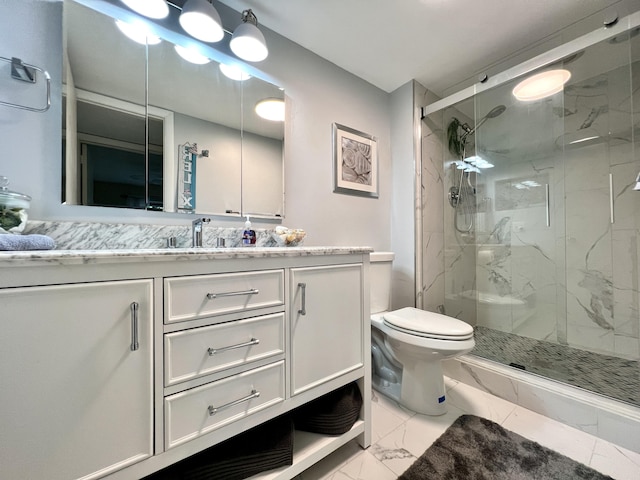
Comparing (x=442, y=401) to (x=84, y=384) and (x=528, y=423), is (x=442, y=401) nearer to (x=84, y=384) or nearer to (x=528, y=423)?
(x=528, y=423)

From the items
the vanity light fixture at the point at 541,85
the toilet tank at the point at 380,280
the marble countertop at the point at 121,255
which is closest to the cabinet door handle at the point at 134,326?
the marble countertop at the point at 121,255

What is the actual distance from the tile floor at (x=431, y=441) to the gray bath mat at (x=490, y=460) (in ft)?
0.17

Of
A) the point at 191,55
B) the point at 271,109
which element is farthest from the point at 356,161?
the point at 191,55

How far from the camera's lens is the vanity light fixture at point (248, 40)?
1248 millimetres

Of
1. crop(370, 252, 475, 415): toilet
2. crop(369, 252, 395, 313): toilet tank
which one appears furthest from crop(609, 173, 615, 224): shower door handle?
crop(369, 252, 395, 313): toilet tank

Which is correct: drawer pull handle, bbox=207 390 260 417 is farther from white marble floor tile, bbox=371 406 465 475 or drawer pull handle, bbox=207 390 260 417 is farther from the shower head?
the shower head

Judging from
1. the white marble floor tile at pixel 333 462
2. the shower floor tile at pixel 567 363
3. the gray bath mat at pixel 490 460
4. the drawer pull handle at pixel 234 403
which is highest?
the drawer pull handle at pixel 234 403

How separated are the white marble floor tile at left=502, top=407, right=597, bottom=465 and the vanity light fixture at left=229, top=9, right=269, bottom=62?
2.33m

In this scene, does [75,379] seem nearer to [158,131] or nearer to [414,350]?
[158,131]

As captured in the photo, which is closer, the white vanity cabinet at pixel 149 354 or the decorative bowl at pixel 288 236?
the white vanity cabinet at pixel 149 354

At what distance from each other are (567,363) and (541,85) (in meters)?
1.91

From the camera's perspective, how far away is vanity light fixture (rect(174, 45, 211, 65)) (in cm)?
121

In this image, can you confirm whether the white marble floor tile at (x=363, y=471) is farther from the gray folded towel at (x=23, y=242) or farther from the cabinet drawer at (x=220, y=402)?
the gray folded towel at (x=23, y=242)

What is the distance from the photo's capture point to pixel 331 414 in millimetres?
1049
